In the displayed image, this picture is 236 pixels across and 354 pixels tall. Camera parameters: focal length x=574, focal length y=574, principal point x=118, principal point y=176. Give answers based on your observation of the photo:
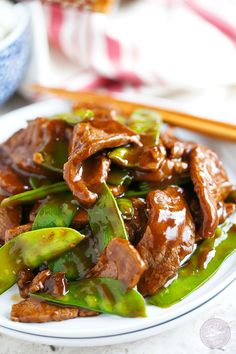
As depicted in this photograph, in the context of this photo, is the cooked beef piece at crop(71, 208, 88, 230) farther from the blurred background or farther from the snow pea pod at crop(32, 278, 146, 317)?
the blurred background

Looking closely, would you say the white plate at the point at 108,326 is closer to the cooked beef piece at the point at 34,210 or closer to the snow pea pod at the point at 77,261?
the snow pea pod at the point at 77,261

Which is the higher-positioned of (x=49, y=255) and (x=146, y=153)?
(x=146, y=153)

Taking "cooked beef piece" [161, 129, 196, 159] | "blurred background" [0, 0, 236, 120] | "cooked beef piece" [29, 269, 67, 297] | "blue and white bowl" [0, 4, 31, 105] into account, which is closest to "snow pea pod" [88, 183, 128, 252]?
"cooked beef piece" [29, 269, 67, 297]

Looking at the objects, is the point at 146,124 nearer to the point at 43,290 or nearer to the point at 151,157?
the point at 151,157

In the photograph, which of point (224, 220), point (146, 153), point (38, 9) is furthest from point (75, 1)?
point (224, 220)

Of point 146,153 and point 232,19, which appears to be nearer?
point 146,153

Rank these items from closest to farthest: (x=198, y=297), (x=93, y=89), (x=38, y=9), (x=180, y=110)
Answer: (x=198, y=297), (x=180, y=110), (x=38, y=9), (x=93, y=89)

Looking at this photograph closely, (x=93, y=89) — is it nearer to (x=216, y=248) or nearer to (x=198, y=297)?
(x=216, y=248)
